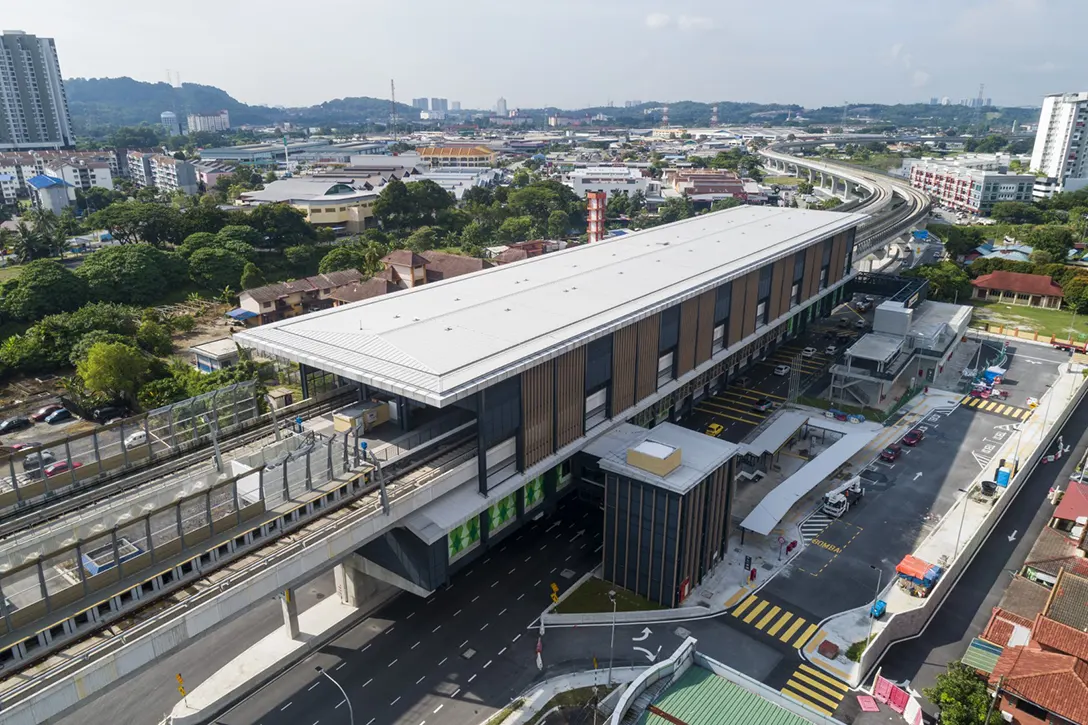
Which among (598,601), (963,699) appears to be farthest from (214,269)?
(963,699)

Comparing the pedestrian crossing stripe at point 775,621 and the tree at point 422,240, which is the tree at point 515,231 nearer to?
the tree at point 422,240

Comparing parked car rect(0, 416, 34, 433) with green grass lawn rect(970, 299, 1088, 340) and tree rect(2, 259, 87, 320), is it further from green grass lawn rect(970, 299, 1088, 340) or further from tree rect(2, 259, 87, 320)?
green grass lawn rect(970, 299, 1088, 340)

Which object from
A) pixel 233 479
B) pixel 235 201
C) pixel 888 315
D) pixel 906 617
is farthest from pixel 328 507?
pixel 235 201

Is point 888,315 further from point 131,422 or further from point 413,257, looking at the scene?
point 131,422

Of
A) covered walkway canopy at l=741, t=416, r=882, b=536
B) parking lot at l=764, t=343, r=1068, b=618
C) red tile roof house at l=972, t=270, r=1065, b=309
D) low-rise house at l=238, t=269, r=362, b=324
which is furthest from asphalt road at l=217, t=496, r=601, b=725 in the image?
red tile roof house at l=972, t=270, r=1065, b=309

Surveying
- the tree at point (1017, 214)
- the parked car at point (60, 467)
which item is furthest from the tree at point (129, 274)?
the tree at point (1017, 214)

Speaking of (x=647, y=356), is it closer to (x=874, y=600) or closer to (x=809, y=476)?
(x=809, y=476)
